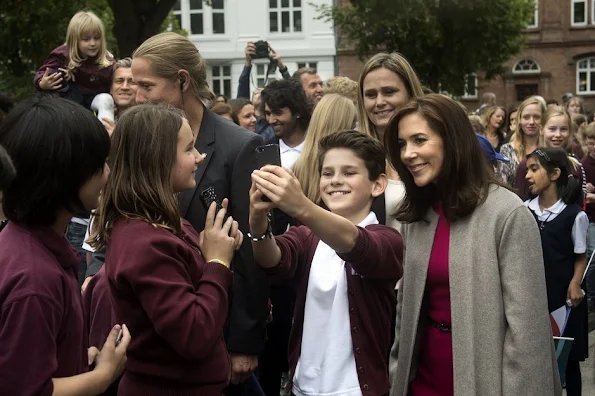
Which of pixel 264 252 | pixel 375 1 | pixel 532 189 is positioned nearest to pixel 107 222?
pixel 264 252

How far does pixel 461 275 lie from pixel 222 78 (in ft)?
145

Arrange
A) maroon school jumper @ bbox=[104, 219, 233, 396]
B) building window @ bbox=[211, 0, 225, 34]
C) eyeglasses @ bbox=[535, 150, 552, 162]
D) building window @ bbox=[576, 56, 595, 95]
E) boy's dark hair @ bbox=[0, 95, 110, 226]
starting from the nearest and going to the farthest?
1. boy's dark hair @ bbox=[0, 95, 110, 226]
2. maroon school jumper @ bbox=[104, 219, 233, 396]
3. eyeglasses @ bbox=[535, 150, 552, 162]
4. building window @ bbox=[211, 0, 225, 34]
5. building window @ bbox=[576, 56, 595, 95]

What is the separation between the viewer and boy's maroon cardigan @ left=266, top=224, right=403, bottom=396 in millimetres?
3668

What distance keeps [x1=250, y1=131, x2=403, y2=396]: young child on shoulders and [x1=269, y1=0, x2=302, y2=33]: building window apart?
43052 millimetres

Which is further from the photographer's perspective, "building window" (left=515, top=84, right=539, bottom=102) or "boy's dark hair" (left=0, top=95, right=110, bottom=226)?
"building window" (left=515, top=84, right=539, bottom=102)

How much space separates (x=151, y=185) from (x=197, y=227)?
32.8 inches

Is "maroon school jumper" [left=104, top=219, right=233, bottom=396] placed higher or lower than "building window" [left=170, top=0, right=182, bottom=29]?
lower

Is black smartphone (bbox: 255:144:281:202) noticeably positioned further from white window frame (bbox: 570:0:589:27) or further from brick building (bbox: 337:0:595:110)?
white window frame (bbox: 570:0:589:27)

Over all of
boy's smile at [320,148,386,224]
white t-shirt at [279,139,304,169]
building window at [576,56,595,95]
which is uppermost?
boy's smile at [320,148,386,224]

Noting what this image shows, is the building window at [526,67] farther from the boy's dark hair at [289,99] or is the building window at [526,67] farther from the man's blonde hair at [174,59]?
the man's blonde hair at [174,59]

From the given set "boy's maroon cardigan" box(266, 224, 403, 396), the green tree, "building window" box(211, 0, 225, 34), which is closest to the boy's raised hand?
"boy's maroon cardigan" box(266, 224, 403, 396)

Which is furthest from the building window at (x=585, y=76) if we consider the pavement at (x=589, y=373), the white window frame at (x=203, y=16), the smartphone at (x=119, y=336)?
the smartphone at (x=119, y=336)

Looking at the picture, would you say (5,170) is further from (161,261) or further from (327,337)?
(327,337)

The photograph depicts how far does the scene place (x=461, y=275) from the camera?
3.47 m
